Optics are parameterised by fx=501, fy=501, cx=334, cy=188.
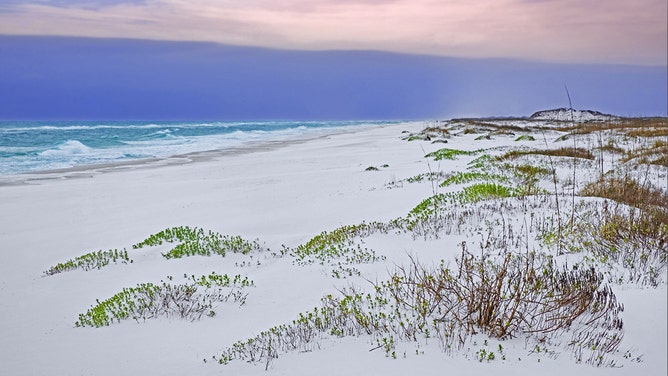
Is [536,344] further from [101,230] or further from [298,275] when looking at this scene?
[101,230]

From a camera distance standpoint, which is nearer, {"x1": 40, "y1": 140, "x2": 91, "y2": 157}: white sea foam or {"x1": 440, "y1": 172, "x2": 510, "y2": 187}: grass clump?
{"x1": 440, "y1": 172, "x2": 510, "y2": 187}: grass clump

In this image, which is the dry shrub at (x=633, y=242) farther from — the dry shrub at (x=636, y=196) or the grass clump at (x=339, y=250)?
the grass clump at (x=339, y=250)

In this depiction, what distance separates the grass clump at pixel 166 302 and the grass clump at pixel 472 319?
1.54 meters

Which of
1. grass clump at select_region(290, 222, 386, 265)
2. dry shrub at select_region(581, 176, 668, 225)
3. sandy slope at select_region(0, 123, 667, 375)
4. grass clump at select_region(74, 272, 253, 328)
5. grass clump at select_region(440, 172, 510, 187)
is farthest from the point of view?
grass clump at select_region(440, 172, 510, 187)

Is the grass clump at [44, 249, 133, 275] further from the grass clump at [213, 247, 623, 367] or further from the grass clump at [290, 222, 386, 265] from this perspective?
the grass clump at [213, 247, 623, 367]

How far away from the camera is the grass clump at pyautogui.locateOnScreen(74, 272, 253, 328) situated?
7.18 meters

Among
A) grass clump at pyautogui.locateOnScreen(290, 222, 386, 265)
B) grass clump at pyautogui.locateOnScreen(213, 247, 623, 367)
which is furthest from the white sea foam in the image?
grass clump at pyautogui.locateOnScreen(213, 247, 623, 367)

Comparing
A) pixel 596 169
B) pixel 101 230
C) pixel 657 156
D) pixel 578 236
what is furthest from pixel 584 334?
pixel 657 156

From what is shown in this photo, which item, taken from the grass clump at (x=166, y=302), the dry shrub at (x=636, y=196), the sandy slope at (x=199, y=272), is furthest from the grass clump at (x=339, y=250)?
the dry shrub at (x=636, y=196)

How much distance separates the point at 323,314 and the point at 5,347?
422 centimetres

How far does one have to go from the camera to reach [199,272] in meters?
A: 9.23

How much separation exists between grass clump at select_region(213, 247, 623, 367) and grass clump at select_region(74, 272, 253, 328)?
5.04ft

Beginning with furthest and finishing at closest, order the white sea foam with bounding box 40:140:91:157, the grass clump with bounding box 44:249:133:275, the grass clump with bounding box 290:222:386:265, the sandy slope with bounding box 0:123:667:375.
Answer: the white sea foam with bounding box 40:140:91:157
the grass clump with bounding box 44:249:133:275
the grass clump with bounding box 290:222:386:265
the sandy slope with bounding box 0:123:667:375

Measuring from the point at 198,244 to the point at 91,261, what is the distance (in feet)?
7.18
